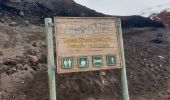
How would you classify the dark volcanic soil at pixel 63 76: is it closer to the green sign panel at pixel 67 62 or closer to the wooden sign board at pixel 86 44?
the wooden sign board at pixel 86 44

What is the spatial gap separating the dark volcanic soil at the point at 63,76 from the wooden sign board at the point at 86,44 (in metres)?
1.78

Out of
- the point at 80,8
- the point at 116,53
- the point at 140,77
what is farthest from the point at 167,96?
the point at 80,8

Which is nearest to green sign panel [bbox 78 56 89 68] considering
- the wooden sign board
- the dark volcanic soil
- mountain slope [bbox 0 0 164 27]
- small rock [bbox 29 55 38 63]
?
the wooden sign board

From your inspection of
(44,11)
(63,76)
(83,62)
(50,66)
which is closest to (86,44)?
(83,62)

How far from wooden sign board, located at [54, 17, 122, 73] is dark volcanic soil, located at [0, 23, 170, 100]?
5.85 feet

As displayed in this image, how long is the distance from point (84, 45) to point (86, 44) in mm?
53

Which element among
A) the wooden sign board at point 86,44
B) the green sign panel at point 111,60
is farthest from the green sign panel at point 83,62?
the green sign panel at point 111,60

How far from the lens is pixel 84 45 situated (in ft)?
27.4

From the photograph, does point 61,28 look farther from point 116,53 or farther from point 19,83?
point 19,83

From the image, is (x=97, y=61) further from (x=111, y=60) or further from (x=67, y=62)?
(x=67, y=62)

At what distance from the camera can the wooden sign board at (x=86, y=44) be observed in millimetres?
8102

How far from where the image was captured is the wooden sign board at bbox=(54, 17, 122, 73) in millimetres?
8102

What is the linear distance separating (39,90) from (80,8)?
601 centimetres

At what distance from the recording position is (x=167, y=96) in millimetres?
11008
